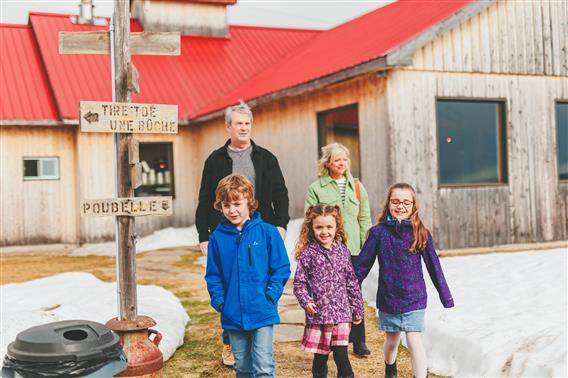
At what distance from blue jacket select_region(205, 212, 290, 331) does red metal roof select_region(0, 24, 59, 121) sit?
11381 millimetres

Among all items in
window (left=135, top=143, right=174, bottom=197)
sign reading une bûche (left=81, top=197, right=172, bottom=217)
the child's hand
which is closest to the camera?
the child's hand

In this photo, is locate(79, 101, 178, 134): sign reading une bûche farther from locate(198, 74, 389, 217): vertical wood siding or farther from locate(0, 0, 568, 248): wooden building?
locate(198, 74, 389, 217): vertical wood siding

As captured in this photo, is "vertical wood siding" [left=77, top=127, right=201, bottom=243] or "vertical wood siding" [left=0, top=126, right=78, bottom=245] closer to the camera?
"vertical wood siding" [left=0, top=126, right=78, bottom=245]

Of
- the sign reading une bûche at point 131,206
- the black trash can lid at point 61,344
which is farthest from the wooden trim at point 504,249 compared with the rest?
the black trash can lid at point 61,344

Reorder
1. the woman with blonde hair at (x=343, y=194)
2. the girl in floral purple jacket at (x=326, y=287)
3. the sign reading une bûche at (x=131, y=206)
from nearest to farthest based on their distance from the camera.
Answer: the girl in floral purple jacket at (x=326, y=287)
the sign reading une bûche at (x=131, y=206)
the woman with blonde hair at (x=343, y=194)

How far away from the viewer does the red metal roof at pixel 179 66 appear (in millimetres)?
14992

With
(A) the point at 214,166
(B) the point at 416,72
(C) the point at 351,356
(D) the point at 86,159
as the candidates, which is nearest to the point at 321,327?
(C) the point at 351,356

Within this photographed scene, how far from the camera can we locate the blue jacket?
3.58 metres

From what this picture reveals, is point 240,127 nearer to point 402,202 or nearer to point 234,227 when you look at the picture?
point 234,227

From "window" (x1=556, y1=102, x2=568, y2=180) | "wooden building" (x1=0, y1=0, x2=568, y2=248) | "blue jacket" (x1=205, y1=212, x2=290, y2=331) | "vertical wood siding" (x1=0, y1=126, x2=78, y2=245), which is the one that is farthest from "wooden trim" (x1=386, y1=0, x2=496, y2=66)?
"vertical wood siding" (x1=0, y1=126, x2=78, y2=245)

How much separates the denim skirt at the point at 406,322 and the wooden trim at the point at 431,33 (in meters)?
5.29

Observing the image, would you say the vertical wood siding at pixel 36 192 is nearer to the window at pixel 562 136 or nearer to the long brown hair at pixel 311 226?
the window at pixel 562 136

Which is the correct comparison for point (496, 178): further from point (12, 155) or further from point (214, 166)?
point (12, 155)

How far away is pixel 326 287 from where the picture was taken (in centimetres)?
409
